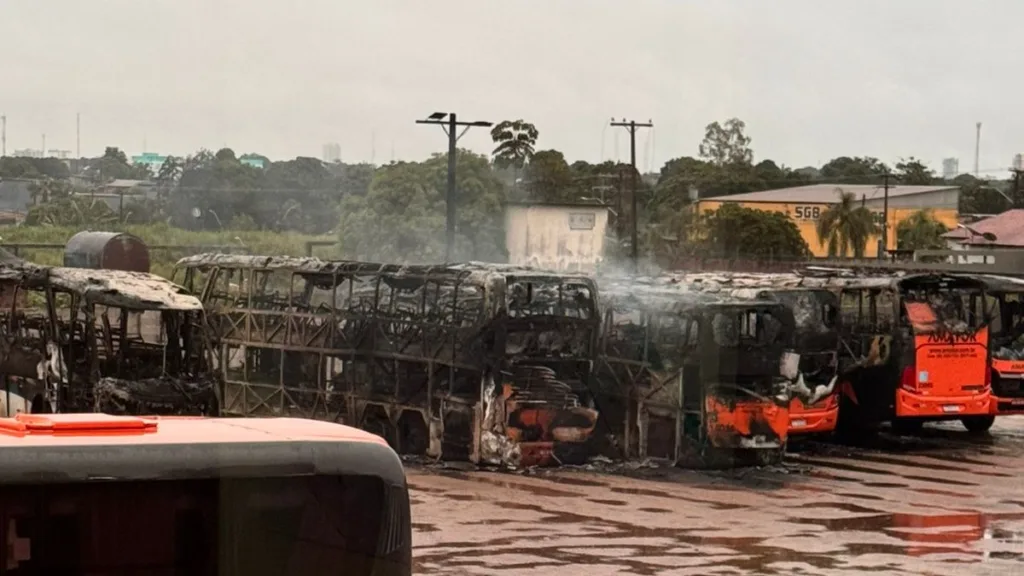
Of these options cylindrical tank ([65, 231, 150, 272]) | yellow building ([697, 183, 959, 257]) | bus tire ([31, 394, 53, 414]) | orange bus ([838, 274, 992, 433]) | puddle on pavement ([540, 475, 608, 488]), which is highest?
yellow building ([697, 183, 959, 257])

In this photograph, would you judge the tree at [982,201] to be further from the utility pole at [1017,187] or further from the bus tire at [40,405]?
the bus tire at [40,405]

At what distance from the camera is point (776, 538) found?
1698 cm

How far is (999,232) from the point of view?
2562 inches

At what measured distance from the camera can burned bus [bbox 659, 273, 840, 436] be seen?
24.1 metres

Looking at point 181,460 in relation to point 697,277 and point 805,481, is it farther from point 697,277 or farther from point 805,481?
point 697,277

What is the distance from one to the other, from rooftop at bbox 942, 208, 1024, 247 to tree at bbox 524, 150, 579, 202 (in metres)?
16.0

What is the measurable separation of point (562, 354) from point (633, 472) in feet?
6.14

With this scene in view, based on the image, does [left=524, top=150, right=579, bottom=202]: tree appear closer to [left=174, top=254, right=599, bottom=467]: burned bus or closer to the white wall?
the white wall

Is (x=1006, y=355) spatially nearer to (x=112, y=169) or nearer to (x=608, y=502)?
(x=608, y=502)

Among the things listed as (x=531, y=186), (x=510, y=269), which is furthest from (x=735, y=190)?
(x=510, y=269)

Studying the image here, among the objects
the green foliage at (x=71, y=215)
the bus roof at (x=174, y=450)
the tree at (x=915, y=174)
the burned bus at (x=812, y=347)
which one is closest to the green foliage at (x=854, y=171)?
the tree at (x=915, y=174)

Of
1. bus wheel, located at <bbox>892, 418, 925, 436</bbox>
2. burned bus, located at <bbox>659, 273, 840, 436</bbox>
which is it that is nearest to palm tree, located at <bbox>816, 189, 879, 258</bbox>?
bus wheel, located at <bbox>892, 418, 925, 436</bbox>

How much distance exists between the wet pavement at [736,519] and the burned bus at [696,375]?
0.55 metres

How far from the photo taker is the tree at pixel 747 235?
60375mm
